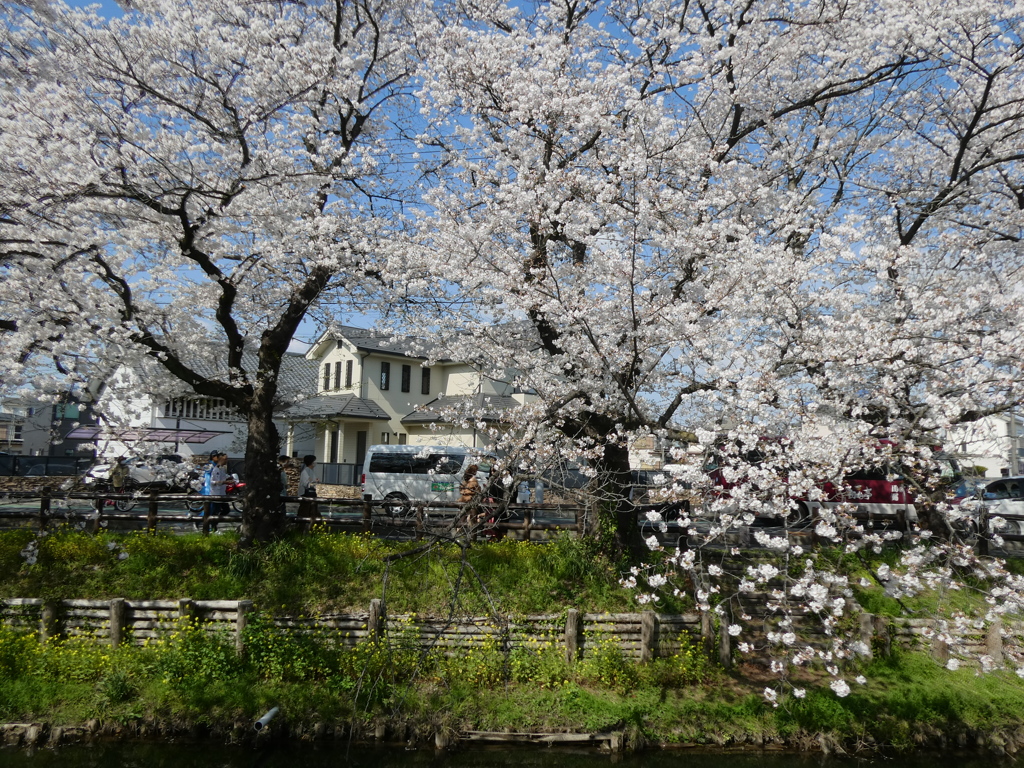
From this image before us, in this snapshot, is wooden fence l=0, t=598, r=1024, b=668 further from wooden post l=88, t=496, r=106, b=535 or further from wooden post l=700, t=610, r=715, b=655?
wooden post l=88, t=496, r=106, b=535

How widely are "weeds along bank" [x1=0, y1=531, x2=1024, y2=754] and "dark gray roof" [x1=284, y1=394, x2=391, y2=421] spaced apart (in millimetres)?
15487

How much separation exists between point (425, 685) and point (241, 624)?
277 cm

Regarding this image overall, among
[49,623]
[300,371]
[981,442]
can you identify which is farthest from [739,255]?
[300,371]

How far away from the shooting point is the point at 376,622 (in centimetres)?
922

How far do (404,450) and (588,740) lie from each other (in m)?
10.7

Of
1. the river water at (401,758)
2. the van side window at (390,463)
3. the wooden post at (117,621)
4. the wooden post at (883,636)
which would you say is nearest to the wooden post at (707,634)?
the river water at (401,758)

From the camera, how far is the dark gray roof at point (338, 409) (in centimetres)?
2564

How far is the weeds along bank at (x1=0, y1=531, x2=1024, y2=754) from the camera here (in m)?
8.48

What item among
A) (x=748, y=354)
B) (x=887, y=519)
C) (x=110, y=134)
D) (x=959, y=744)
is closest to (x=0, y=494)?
(x=110, y=134)

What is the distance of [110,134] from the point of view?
8.59m

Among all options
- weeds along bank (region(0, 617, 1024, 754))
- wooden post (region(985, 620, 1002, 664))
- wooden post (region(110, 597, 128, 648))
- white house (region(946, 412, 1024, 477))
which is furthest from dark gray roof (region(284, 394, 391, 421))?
white house (region(946, 412, 1024, 477))

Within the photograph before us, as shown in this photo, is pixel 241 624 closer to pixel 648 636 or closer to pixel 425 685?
pixel 425 685

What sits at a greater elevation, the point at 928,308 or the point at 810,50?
the point at 810,50

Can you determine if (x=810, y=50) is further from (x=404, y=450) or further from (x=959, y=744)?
(x=404, y=450)
